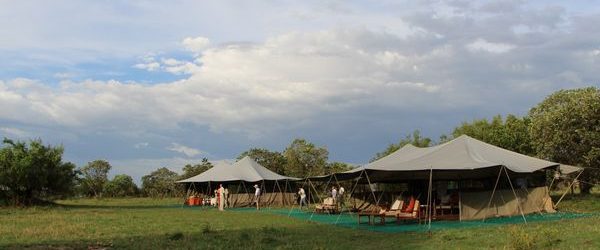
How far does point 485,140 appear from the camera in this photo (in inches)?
1460

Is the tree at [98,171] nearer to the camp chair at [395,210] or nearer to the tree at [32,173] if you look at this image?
the tree at [32,173]

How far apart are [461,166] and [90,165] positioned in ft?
189

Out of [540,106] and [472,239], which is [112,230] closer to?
[472,239]

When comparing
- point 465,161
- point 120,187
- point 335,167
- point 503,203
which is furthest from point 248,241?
point 120,187

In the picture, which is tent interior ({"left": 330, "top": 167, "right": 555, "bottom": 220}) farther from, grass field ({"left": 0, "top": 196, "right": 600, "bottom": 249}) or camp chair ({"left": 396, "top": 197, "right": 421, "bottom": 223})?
grass field ({"left": 0, "top": 196, "right": 600, "bottom": 249})

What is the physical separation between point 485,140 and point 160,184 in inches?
1396

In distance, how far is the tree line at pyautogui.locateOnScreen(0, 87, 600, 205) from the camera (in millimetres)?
24219

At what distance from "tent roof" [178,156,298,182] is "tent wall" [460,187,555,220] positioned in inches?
652

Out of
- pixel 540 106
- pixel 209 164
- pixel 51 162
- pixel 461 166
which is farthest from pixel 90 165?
pixel 461 166

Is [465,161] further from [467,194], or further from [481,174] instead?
[481,174]

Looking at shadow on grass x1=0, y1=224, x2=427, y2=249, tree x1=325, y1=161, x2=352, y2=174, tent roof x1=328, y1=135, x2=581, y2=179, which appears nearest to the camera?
shadow on grass x1=0, y1=224, x2=427, y2=249

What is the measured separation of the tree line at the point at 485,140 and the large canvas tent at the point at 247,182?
770cm

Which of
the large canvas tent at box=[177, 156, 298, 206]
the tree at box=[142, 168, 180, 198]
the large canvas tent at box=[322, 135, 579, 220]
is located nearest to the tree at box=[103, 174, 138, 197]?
the tree at box=[142, 168, 180, 198]

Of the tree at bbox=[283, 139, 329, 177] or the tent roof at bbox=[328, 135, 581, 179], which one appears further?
the tree at bbox=[283, 139, 329, 177]
